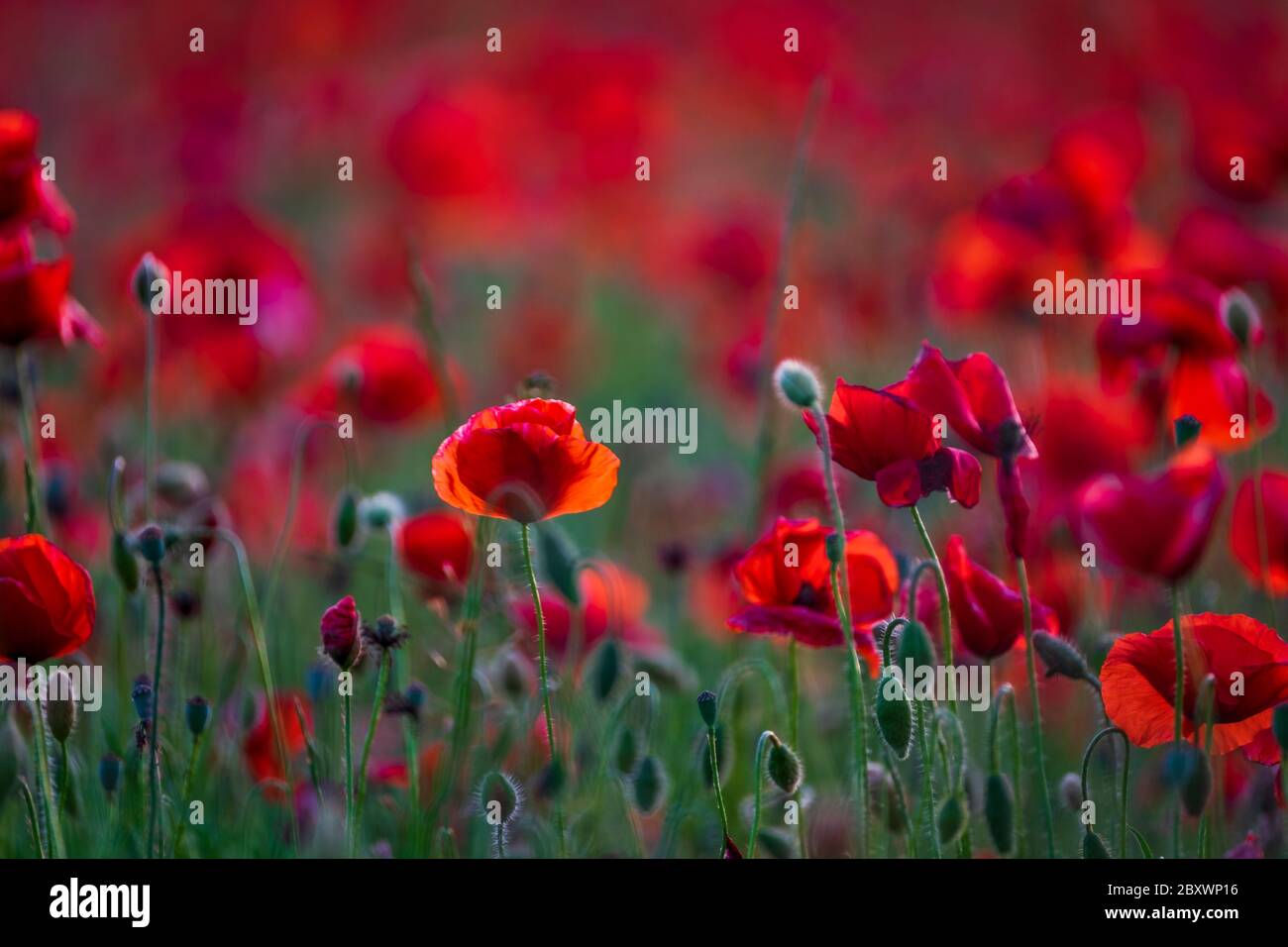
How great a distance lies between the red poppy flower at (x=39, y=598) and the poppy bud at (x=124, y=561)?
13 centimetres

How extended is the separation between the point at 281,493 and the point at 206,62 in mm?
1574

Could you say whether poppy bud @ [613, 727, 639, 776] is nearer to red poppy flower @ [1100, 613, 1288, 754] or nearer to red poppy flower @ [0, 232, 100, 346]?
red poppy flower @ [1100, 613, 1288, 754]

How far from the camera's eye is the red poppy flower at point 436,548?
1.64 meters

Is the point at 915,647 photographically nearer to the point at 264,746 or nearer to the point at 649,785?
the point at 649,785

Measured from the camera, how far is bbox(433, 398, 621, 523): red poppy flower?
119cm

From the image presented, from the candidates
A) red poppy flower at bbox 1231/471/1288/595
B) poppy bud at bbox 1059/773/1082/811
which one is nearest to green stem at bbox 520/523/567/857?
poppy bud at bbox 1059/773/1082/811

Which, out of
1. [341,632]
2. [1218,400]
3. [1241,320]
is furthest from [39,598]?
[1218,400]

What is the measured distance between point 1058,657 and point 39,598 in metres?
0.83

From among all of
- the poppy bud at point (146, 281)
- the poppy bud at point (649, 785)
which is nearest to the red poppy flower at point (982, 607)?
the poppy bud at point (649, 785)

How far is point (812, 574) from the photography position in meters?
1.34

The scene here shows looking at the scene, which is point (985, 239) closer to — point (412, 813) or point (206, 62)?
point (412, 813)

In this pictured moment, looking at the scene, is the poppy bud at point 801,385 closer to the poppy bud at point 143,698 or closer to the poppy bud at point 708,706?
the poppy bud at point 708,706
